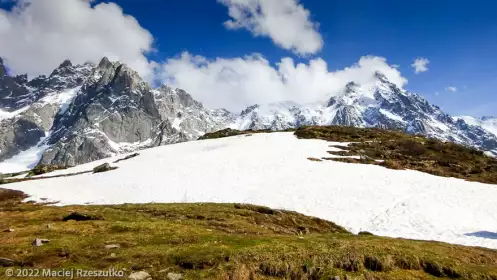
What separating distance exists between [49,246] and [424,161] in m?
69.9

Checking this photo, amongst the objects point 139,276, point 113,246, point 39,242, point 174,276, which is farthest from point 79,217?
point 174,276

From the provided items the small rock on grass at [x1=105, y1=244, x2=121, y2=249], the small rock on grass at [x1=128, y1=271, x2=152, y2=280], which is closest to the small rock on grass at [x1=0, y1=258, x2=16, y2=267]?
the small rock on grass at [x1=105, y1=244, x2=121, y2=249]

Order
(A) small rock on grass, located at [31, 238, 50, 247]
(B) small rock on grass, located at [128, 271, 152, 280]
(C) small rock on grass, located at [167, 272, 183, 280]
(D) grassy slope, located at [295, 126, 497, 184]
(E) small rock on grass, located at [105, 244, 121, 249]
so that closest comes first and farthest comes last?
(B) small rock on grass, located at [128, 271, 152, 280] → (C) small rock on grass, located at [167, 272, 183, 280] → (E) small rock on grass, located at [105, 244, 121, 249] → (A) small rock on grass, located at [31, 238, 50, 247] → (D) grassy slope, located at [295, 126, 497, 184]

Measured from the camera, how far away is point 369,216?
4250cm

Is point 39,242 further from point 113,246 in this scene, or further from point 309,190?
point 309,190

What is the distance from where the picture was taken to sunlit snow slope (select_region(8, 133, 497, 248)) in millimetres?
40781

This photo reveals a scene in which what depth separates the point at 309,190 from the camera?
50.9 m

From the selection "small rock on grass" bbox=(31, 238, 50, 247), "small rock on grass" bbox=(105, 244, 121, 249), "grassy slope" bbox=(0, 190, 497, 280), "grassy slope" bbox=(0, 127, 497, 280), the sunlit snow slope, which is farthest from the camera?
the sunlit snow slope

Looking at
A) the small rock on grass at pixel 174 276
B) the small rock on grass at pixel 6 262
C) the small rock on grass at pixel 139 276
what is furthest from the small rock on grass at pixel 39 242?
the small rock on grass at pixel 174 276

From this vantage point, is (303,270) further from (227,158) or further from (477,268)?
(227,158)

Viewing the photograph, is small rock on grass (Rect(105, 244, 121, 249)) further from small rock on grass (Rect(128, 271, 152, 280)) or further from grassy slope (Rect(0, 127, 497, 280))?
small rock on grass (Rect(128, 271, 152, 280))

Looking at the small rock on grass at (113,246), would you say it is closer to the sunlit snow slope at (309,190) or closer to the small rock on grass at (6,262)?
the small rock on grass at (6,262)

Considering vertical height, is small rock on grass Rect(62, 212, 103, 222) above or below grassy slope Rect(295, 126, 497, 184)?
below

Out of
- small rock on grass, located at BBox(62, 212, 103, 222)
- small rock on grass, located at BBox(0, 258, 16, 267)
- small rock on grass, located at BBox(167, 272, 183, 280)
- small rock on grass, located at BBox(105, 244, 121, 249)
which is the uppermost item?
small rock on grass, located at BBox(62, 212, 103, 222)
